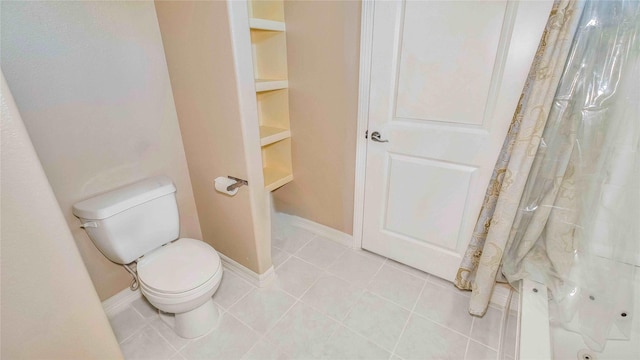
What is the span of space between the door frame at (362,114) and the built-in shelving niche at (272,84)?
56 cm

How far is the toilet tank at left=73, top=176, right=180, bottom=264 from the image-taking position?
128 cm

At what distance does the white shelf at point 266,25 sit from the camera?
5.00ft

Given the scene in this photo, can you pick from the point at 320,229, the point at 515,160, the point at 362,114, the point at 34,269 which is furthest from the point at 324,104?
the point at 34,269

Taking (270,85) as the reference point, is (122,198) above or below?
below

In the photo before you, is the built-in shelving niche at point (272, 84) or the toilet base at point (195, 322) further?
the built-in shelving niche at point (272, 84)

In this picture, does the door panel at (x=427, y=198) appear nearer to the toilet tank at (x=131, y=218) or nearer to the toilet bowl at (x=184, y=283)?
the toilet bowl at (x=184, y=283)

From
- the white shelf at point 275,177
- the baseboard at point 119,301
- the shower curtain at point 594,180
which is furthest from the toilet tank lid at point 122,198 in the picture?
the shower curtain at point 594,180

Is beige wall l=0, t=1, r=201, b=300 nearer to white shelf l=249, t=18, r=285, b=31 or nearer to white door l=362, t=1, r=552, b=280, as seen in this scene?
white shelf l=249, t=18, r=285, b=31

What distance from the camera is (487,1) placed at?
1.17 meters

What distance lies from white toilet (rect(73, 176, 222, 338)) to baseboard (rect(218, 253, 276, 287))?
0.28m

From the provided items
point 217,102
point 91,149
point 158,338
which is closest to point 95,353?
point 158,338

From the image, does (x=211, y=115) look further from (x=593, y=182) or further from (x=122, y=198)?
(x=593, y=182)

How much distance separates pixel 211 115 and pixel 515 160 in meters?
1.44

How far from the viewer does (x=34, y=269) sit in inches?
26.7
